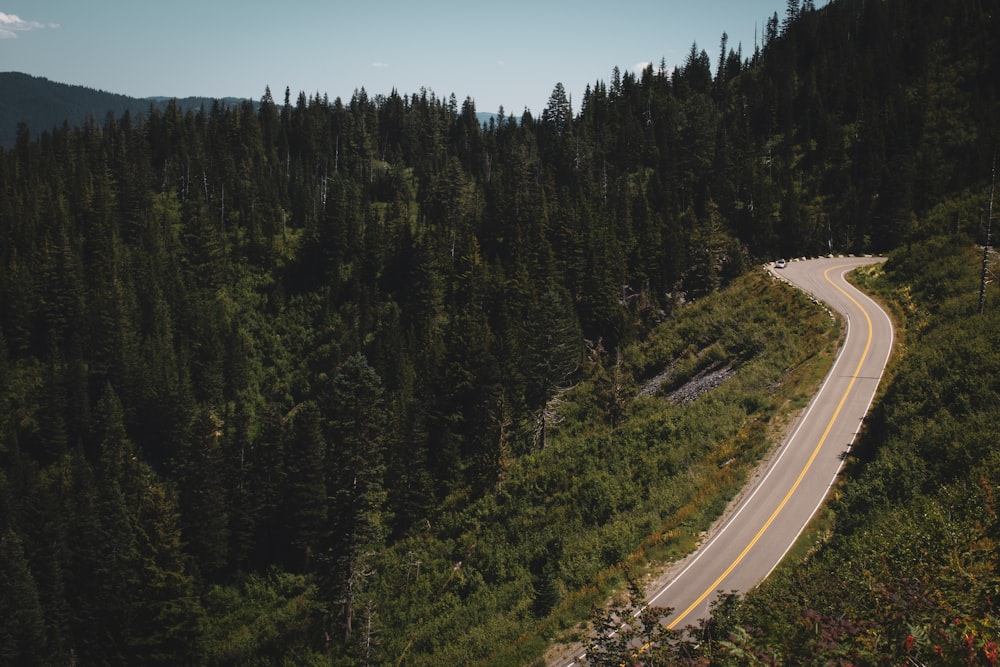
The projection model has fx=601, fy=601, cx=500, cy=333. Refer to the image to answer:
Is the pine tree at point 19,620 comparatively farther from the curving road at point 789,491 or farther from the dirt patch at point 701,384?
the dirt patch at point 701,384

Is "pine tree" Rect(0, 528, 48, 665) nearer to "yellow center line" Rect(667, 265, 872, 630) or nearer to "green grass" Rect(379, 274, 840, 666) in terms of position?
"green grass" Rect(379, 274, 840, 666)

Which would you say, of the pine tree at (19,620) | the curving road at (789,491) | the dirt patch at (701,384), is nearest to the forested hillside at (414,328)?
the pine tree at (19,620)

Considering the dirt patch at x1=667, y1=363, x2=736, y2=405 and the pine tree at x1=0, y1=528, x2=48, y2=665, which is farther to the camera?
the dirt patch at x1=667, y1=363, x2=736, y2=405

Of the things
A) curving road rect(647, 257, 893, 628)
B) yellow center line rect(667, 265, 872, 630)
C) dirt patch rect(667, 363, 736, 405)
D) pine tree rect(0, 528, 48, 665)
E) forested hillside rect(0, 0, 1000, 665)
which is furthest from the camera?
dirt patch rect(667, 363, 736, 405)

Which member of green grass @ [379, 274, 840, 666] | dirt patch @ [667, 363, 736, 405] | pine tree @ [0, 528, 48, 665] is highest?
dirt patch @ [667, 363, 736, 405]

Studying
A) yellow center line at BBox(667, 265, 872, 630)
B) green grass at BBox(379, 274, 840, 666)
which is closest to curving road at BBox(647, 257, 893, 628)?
yellow center line at BBox(667, 265, 872, 630)

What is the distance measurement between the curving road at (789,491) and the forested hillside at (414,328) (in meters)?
2.39

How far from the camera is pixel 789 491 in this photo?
2788 cm

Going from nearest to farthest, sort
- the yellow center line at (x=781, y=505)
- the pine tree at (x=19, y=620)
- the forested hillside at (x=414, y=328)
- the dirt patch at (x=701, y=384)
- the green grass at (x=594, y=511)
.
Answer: the yellow center line at (x=781, y=505), the green grass at (x=594, y=511), the forested hillside at (x=414, y=328), the pine tree at (x=19, y=620), the dirt patch at (x=701, y=384)

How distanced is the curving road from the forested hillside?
7.82ft

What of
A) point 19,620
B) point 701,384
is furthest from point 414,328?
point 19,620

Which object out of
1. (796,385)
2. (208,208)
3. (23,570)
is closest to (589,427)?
(796,385)

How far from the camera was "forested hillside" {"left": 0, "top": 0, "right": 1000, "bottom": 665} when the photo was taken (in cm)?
3341

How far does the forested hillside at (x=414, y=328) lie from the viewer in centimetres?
3341
